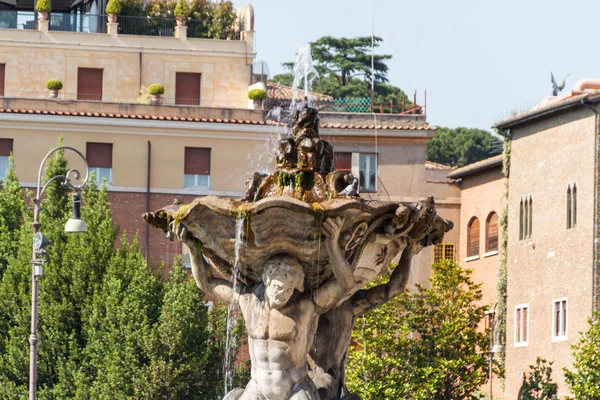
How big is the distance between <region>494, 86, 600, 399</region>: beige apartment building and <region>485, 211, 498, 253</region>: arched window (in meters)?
5.36

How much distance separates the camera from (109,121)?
216 ft

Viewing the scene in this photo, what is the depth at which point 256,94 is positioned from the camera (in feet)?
221

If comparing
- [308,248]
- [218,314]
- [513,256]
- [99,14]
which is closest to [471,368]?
[218,314]

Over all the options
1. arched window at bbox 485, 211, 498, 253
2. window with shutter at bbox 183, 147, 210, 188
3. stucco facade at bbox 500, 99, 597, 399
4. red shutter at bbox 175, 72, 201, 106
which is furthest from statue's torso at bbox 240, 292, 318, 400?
arched window at bbox 485, 211, 498, 253

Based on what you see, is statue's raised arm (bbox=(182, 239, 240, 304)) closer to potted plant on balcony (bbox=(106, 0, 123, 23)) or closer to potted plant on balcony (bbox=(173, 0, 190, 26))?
potted plant on balcony (bbox=(106, 0, 123, 23))

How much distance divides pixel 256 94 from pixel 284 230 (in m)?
48.1

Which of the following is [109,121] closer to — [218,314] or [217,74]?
[217,74]

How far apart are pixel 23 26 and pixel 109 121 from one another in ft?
22.6

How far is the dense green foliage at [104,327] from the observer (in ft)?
166

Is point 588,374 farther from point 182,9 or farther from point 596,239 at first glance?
point 182,9

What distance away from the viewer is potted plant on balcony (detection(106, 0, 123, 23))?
69.2m

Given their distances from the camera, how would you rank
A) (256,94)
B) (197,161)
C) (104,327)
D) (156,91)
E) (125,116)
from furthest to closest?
(256,94), (156,91), (197,161), (125,116), (104,327)

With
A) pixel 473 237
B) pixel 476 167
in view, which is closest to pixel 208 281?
pixel 476 167

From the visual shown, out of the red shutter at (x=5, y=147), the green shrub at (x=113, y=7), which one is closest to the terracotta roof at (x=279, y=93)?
the green shrub at (x=113, y=7)
